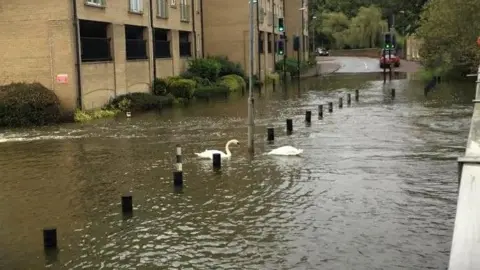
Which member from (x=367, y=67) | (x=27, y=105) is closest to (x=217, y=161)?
(x=27, y=105)

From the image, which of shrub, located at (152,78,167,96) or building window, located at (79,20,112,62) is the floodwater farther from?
shrub, located at (152,78,167,96)

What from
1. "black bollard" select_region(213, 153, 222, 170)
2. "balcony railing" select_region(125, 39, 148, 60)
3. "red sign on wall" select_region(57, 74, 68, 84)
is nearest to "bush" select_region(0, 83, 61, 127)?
"red sign on wall" select_region(57, 74, 68, 84)

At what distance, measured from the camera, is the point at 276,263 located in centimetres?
736

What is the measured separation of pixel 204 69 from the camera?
4003 cm

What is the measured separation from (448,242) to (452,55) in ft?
114

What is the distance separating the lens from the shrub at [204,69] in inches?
1567

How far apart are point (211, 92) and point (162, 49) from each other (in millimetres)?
3905

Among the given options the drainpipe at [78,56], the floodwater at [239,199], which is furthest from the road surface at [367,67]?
the floodwater at [239,199]

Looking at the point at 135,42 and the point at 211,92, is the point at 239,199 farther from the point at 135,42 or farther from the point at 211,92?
the point at 211,92

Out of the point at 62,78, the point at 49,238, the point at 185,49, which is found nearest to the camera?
the point at 49,238

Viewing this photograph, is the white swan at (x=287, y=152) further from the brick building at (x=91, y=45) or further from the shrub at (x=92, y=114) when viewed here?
the brick building at (x=91, y=45)

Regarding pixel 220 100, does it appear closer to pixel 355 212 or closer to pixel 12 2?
pixel 12 2

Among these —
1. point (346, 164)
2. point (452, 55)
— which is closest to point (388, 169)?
point (346, 164)

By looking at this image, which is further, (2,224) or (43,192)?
(43,192)
